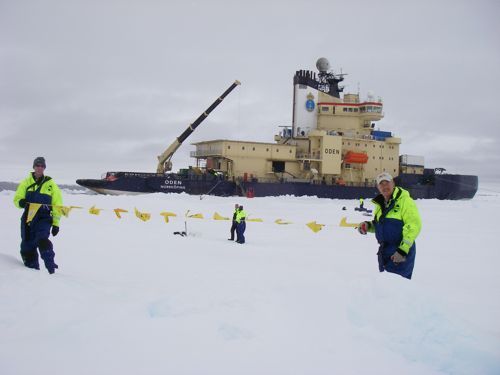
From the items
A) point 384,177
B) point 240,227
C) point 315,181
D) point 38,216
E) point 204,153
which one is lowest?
point 240,227

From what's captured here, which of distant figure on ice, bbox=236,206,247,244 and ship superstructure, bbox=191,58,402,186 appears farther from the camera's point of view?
ship superstructure, bbox=191,58,402,186

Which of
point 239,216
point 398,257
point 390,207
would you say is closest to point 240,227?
point 239,216

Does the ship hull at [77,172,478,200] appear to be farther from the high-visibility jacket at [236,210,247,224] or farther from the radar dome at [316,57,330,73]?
the high-visibility jacket at [236,210,247,224]

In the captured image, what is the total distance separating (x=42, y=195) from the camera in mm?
5125

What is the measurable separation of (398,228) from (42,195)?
3.99m

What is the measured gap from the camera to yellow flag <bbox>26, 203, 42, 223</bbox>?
16.3ft

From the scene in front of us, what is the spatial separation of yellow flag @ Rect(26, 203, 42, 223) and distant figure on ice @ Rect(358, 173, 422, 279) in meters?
3.75

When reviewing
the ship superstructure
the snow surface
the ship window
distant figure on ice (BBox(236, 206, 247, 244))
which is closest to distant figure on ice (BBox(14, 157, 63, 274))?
the snow surface

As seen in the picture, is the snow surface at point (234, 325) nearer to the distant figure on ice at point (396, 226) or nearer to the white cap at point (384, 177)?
the distant figure on ice at point (396, 226)

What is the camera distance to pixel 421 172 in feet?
138

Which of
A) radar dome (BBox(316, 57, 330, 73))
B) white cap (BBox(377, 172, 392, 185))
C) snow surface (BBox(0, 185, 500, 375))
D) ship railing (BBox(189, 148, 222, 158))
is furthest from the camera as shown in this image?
radar dome (BBox(316, 57, 330, 73))

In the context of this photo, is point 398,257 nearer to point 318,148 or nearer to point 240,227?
point 240,227

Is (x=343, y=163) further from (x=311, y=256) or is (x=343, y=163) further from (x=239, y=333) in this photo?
(x=239, y=333)

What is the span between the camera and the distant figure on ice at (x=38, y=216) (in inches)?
194
